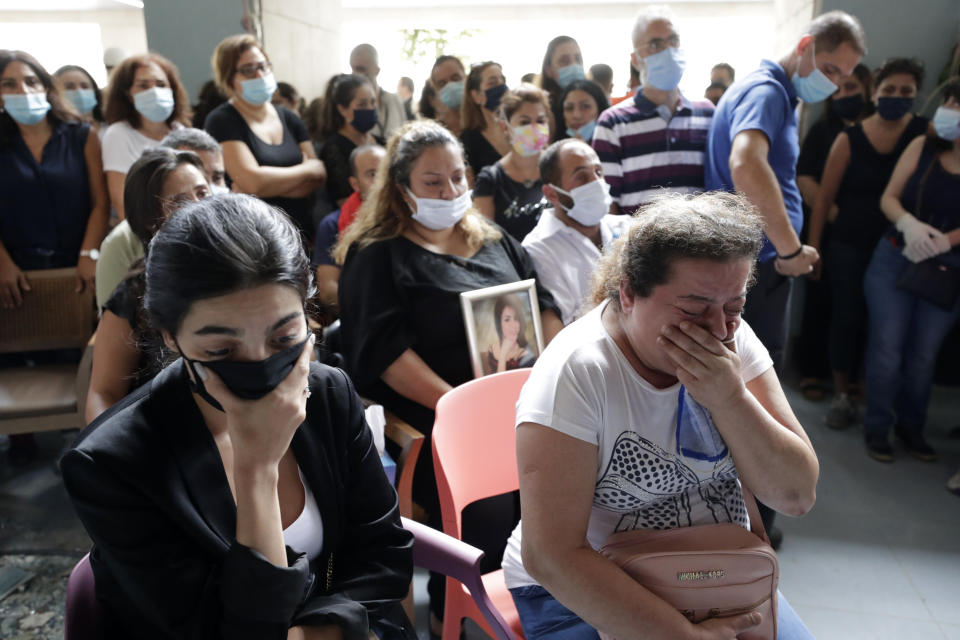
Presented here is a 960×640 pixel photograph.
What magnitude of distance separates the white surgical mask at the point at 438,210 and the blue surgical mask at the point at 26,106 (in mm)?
2004

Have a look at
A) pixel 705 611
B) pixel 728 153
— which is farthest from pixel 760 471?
pixel 728 153

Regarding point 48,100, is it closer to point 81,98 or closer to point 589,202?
point 81,98

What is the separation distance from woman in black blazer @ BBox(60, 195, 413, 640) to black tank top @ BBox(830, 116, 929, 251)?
357cm

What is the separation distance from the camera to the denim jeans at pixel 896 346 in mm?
3342

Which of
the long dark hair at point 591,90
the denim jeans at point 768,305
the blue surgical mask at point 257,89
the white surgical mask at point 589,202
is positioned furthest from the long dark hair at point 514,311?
the blue surgical mask at point 257,89

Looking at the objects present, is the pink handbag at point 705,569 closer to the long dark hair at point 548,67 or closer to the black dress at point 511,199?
the black dress at point 511,199

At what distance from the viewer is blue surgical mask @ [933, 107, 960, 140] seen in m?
3.10

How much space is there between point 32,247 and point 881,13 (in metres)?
4.85

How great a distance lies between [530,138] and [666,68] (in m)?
0.65

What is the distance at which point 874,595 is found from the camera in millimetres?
2391

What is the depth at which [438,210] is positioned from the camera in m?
2.30

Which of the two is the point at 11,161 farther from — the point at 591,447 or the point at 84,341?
the point at 591,447

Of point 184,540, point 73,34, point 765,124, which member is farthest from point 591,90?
point 73,34

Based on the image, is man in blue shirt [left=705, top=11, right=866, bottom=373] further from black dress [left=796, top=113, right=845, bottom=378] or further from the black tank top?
black dress [left=796, top=113, right=845, bottom=378]
